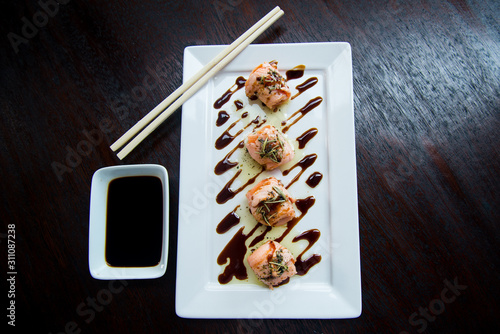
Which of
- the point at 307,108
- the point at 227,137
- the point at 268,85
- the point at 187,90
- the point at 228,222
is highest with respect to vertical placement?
the point at 187,90

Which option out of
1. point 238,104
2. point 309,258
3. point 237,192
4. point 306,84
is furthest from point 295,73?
point 309,258

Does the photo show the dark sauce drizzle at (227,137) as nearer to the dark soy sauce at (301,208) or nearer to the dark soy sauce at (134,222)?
the dark soy sauce at (134,222)

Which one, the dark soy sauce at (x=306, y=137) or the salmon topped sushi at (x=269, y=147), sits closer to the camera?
the salmon topped sushi at (x=269, y=147)

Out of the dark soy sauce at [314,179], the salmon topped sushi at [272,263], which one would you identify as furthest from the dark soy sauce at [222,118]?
the salmon topped sushi at [272,263]

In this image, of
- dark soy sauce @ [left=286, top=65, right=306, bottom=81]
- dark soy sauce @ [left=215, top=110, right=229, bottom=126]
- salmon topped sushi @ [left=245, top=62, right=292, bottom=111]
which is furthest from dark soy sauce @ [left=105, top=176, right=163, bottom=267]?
dark soy sauce @ [left=286, top=65, right=306, bottom=81]

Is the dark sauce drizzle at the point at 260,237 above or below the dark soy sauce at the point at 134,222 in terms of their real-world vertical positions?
below

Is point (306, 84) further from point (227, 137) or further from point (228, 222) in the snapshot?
point (228, 222)
